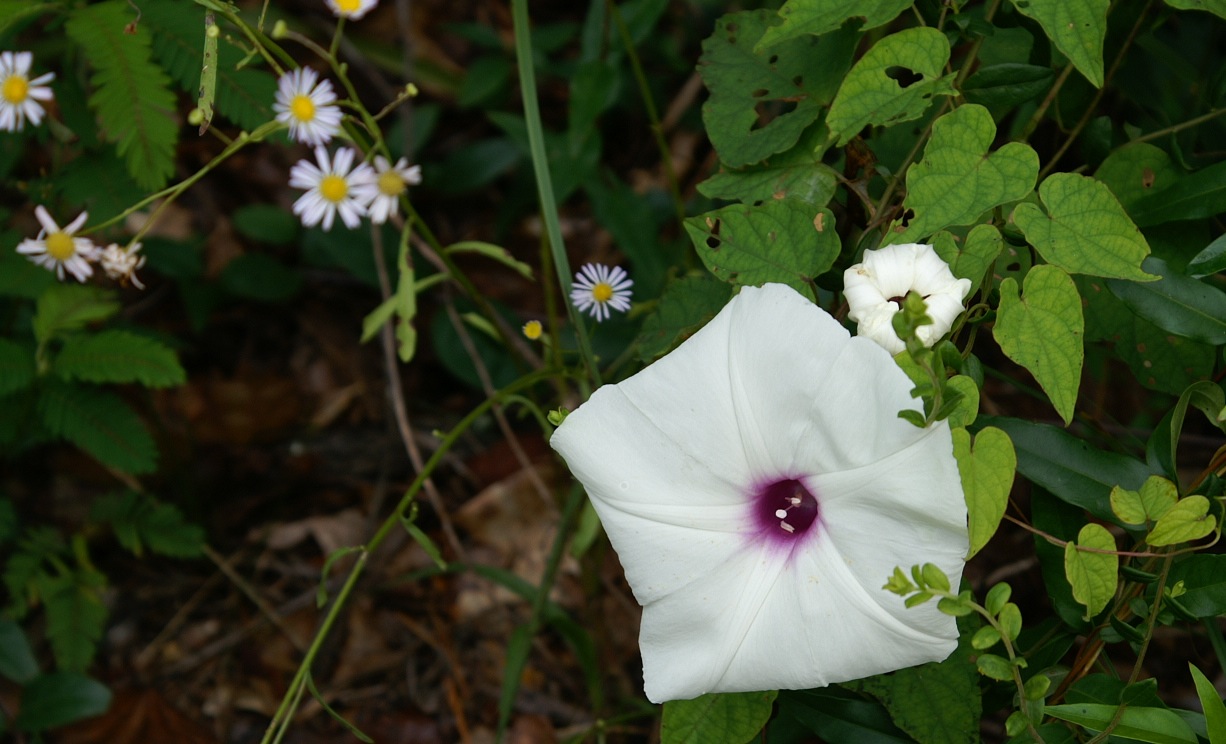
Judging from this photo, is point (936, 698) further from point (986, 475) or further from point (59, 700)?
point (59, 700)

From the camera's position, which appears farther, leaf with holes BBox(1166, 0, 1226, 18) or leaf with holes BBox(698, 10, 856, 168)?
leaf with holes BBox(698, 10, 856, 168)

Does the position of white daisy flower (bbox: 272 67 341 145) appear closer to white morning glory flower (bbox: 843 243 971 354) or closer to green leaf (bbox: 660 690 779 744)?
white morning glory flower (bbox: 843 243 971 354)

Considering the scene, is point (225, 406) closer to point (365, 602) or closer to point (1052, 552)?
point (365, 602)

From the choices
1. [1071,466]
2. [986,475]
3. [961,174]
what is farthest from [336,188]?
[1071,466]

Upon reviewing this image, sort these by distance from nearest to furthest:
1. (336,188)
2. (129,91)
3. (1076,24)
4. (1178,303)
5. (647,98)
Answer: (1076,24) < (1178,303) < (336,188) < (129,91) < (647,98)

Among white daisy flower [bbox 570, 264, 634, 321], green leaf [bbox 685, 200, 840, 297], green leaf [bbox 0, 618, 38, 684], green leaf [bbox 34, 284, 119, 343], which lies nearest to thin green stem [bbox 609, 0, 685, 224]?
white daisy flower [bbox 570, 264, 634, 321]

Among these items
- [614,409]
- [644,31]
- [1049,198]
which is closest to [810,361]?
[614,409]
